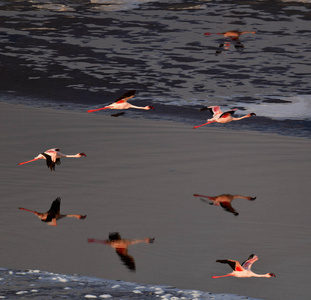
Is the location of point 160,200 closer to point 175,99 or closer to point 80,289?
point 80,289

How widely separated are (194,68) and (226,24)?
12.3ft

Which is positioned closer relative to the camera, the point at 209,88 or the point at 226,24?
the point at 209,88

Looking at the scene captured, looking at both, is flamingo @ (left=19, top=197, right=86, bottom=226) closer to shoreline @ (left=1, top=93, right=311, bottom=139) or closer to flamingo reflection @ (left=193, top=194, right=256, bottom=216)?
flamingo reflection @ (left=193, top=194, right=256, bottom=216)

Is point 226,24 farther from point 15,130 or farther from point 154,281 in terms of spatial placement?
point 154,281

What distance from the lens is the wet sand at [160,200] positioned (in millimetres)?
5672

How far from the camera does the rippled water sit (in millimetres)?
11695

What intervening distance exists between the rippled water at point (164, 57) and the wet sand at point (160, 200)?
1.13 metres

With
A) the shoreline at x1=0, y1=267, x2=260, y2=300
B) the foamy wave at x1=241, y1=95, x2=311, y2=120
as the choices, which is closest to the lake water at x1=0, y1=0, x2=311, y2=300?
the foamy wave at x1=241, y1=95, x2=311, y2=120

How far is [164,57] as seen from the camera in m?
14.2

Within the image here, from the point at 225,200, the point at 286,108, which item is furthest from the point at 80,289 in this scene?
the point at 286,108

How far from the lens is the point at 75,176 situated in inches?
314

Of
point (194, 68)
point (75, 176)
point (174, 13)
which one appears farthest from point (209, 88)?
point (174, 13)

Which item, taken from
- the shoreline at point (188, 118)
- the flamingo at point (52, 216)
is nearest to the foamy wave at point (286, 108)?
the shoreline at point (188, 118)

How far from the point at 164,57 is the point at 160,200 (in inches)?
288
